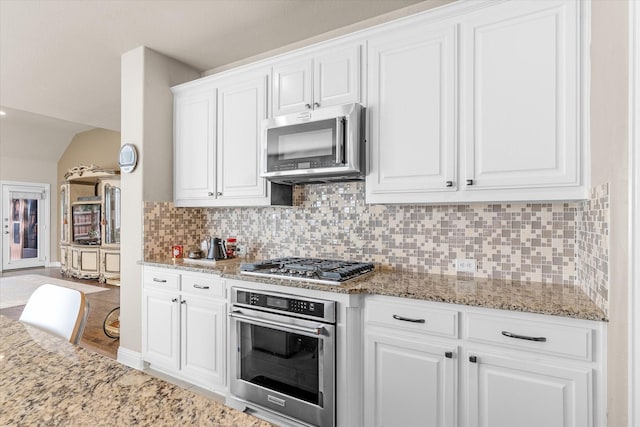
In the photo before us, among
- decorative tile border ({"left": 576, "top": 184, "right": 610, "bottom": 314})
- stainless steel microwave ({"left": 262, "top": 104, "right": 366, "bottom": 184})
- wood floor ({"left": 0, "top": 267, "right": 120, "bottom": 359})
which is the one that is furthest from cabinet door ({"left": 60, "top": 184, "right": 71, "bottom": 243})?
decorative tile border ({"left": 576, "top": 184, "right": 610, "bottom": 314})

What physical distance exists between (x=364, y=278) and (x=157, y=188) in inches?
79.5

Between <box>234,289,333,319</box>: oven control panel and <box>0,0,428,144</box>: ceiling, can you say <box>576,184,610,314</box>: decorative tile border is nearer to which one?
<box>234,289,333,319</box>: oven control panel

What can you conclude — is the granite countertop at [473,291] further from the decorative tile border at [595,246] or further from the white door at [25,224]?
the white door at [25,224]

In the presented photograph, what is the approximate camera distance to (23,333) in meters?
1.09

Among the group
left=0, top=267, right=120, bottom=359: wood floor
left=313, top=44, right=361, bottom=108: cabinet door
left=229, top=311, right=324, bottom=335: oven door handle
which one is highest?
left=313, top=44, right=361, bottom=108: cabinet door

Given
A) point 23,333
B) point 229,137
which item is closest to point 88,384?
point 23,333

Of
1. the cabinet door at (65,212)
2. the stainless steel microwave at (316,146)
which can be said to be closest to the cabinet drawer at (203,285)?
the stainless steel microwave at (316,146)

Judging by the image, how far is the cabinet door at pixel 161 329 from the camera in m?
2.68

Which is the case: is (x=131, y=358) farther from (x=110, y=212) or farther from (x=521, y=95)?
(x=110, y=212)

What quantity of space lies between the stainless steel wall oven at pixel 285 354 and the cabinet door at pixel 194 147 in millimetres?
1130

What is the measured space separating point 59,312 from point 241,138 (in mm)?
1769

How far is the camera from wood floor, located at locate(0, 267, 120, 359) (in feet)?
11.5

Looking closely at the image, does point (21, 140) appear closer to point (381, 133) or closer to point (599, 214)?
point (381, 133)

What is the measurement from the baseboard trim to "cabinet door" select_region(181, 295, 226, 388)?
0.59 metres
